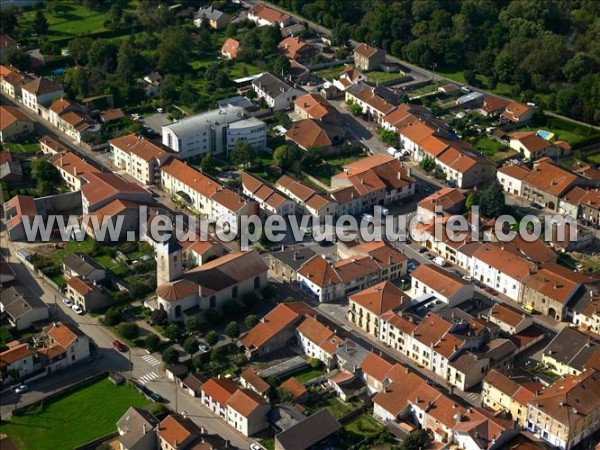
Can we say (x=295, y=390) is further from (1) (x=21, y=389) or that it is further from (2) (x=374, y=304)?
(1) (x=21, y=389)

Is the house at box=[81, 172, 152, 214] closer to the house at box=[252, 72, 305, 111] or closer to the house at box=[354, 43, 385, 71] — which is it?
the house at box=[252, 72, 305, 111]

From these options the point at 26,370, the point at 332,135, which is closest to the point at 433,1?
the point at 332,135

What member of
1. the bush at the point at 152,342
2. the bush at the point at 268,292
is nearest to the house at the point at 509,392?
the bush at the point at 268,292

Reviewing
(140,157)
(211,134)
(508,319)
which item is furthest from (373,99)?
(508,319)

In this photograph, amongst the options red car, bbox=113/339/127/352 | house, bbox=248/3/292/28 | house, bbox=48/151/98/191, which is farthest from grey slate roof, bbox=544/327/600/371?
house, bbox=248/3/292/28

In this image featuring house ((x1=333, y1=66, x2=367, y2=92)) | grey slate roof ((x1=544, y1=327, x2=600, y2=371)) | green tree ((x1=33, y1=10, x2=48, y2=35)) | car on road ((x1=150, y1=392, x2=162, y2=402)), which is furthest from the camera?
green tree ((x1=33, y1=10, x2=48, y2=35))

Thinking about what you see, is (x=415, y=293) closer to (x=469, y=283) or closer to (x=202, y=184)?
(x=469, y=283)
